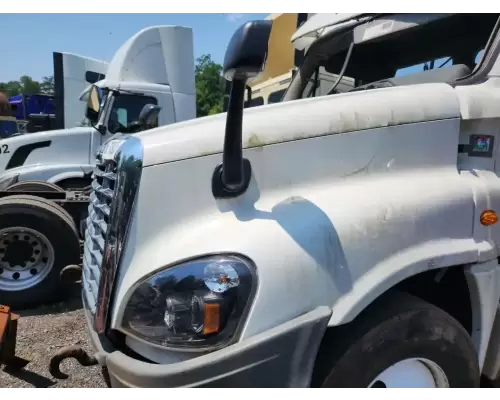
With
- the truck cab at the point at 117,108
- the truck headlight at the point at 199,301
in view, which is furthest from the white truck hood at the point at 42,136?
the truck headlight at the point at 199,301

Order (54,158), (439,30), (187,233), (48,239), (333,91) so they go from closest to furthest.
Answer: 1. (187,233)
2. (439,30)
3. (333,91)
4. (48,239)
5. (54,158)

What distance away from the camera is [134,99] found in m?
8.43

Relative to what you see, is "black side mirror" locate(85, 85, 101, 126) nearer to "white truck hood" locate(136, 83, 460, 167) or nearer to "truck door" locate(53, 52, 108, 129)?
"truck door" locate(53, 52, 108, 129)

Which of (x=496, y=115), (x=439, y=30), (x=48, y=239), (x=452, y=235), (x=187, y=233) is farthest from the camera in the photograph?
(x=48, y=239)

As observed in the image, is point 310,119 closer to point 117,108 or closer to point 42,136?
point 117,108

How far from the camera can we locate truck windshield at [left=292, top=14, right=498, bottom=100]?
9.70ft

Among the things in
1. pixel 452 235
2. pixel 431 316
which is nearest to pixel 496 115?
pixel 452 235

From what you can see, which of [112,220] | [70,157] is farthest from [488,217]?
[70,157]

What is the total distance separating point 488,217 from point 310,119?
0.98 meters

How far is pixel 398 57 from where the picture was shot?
3.54m

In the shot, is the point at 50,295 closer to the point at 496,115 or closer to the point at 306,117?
the point at 306,117

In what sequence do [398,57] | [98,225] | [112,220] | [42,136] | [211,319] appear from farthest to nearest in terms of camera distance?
[42,136]
[398,57]
[98,225]
[112,220]
[211,319]

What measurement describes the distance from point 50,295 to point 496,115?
4.27 m

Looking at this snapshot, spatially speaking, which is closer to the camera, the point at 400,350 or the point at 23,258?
the point at 400,350
